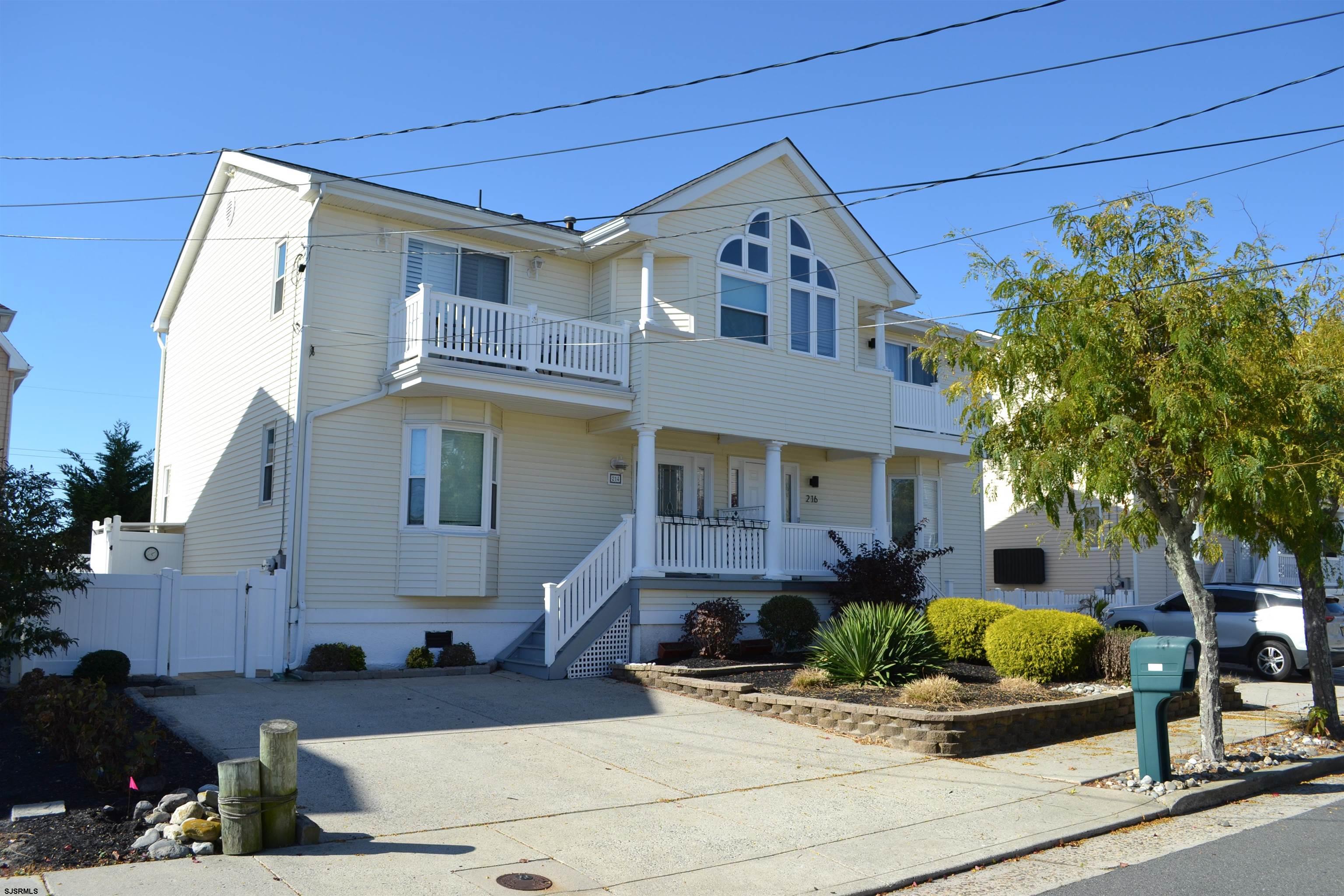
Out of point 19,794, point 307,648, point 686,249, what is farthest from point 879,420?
point 19,794

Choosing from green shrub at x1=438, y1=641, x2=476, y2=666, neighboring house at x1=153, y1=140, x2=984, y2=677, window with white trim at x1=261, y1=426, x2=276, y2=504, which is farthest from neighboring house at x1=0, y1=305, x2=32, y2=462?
green shrub at x1=438, y1=641, x2=476, y2=666

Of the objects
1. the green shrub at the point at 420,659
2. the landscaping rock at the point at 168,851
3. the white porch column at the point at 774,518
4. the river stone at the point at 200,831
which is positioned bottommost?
the landscaping rock at the point at 168,851

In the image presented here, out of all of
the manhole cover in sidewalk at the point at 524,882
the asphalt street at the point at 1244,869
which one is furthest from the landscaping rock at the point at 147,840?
the asphalt street at the point at 1244,869

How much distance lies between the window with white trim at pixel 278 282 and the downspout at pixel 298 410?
139 centimetres

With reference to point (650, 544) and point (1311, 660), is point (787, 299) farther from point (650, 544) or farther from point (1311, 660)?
point (1311, 660)

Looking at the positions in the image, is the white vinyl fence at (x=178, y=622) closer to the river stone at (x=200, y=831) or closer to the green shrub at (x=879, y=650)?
the river stone at (x=200, y=831)

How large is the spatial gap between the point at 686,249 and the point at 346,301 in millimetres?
5778

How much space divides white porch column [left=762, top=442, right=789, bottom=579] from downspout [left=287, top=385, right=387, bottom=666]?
7.06 m

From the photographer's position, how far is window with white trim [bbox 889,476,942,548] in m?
23.5

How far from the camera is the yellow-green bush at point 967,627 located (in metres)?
15.8

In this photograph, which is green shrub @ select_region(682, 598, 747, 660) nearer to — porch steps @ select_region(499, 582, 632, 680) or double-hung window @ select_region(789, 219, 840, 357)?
porch steps @ select_region(499, 582, 632, 680)

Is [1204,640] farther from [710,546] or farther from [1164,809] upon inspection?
[710,546]

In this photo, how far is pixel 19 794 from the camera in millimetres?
7816

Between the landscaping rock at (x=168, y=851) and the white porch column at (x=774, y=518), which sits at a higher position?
the white porch column at (x=774, y=518)
